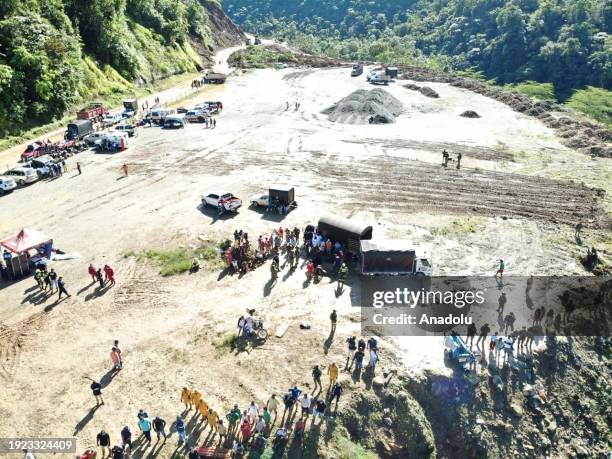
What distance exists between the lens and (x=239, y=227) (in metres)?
34.4

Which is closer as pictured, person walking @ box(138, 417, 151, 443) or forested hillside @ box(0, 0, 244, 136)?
person walking @ box(138, 417, 151, 443)

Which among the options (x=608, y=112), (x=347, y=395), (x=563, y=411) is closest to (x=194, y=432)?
(x=347, y=395)

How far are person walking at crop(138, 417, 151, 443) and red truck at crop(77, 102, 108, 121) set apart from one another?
47.3 m

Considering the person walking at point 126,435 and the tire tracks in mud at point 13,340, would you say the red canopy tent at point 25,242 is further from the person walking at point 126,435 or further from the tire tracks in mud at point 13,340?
the person walking at point 126,435

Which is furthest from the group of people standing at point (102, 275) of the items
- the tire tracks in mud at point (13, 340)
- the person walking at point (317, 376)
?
the person walking at point (317, 376)

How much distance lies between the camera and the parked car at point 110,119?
5756 cm

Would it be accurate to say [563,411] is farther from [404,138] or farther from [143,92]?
[143,92]

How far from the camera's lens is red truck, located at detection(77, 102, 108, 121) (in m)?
56.3

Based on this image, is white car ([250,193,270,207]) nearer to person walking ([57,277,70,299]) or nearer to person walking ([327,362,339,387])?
person walking ([57,277,70,299])

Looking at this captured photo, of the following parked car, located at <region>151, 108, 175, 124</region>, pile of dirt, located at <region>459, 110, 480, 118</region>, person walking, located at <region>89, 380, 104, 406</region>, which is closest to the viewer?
person walking, located at <region>89, 380, 104, 406</region>

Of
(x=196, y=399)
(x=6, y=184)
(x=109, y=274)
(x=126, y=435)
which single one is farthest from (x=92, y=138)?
(x=126, y=435)

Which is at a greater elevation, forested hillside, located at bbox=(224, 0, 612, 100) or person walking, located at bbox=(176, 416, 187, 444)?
forested hillside, located at bbox=(224, 0, 612, 100)

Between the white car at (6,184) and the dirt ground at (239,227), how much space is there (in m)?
0.65

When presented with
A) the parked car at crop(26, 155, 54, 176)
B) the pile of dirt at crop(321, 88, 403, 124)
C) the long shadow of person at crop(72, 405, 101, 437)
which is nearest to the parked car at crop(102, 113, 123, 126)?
the parked car at crop(26, 155, 54, 176)
